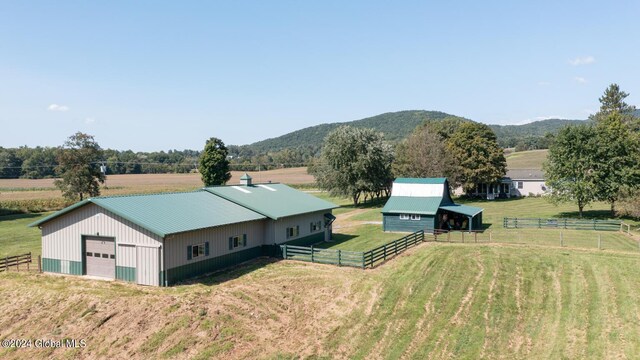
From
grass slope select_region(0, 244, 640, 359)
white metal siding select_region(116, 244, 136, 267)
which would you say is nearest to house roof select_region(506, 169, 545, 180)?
grass slope select_region(0, 244, 640, 359)

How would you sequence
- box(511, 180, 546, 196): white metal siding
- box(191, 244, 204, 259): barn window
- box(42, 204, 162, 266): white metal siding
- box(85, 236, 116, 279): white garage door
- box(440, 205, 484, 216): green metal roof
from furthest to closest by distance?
box(511, 180, 546, 196): white metal siding
box(440, 205, 484, 216): green metal roof
box(191, 244, 204, 259): barn window
box(85, 236, 116, 279): white garage door
box(42, 204, 162, 266): white metal siding

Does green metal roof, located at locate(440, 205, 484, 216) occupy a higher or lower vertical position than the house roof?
lower

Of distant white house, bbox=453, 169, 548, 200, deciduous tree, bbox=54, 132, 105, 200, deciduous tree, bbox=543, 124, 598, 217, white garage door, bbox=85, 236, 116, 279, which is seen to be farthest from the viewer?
distant white house, bbox=453, 169, 548, 200

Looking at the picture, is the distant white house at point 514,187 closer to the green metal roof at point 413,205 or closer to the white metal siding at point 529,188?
the white metal siding at point 529,188

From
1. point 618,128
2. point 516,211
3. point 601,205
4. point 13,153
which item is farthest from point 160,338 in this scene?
point 13,153

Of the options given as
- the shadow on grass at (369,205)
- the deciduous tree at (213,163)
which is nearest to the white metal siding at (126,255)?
the shadow on grass at (369,205)

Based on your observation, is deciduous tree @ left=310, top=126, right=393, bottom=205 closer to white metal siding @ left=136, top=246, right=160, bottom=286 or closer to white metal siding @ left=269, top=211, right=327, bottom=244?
white metal siding @ left=269, top=211, right=327, bottom=244

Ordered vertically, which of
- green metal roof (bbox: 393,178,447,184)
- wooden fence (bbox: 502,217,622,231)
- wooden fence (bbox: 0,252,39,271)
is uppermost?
green metal roof (bbox: 393,178,447,184)

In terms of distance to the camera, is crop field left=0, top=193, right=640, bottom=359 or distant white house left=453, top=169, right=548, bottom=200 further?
distant white house left=453, top=169, right=548, bottom=200

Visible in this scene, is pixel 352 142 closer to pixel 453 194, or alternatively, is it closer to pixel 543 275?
pixel 453 194
